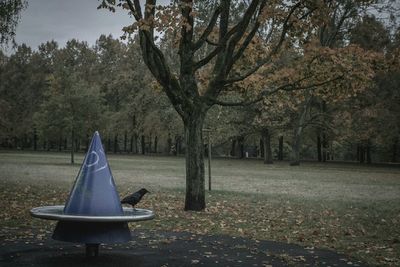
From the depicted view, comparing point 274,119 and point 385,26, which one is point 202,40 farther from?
point 385,26

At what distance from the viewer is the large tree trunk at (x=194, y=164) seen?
1377cm

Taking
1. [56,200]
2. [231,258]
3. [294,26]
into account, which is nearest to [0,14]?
[56,200]

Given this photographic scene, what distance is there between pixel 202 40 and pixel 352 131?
3287cm

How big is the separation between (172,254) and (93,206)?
1616 mm

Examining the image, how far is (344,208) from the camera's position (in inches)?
612

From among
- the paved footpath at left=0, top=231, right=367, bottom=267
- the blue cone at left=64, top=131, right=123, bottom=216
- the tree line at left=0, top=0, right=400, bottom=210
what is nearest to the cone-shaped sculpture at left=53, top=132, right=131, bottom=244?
the blue cone at left=64, top=131, right=123, bottom=216

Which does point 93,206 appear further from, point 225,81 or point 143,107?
point 143,107

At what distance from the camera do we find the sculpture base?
23.6 ft

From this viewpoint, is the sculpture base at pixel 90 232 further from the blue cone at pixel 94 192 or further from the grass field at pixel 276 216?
the grass field at pixel 276 216

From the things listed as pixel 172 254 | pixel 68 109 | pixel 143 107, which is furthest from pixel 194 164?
pixel 143 107

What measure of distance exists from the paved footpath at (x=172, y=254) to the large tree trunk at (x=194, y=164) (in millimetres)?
4214

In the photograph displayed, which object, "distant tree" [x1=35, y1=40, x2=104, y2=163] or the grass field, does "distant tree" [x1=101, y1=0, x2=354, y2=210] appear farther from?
"distant tree" [x1=35, y1=40, x2=104, y2=163]

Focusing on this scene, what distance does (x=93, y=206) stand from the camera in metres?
7.21

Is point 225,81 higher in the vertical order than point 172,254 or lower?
higher
